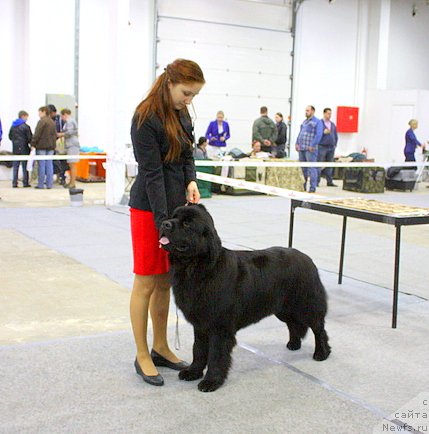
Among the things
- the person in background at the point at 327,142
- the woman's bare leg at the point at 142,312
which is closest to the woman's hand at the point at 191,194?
the woman's bare leg at the point at 142,312

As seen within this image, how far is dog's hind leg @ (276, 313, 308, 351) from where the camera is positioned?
12.4 feet

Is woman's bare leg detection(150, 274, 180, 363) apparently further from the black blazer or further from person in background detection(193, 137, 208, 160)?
person in background detection(193, 137, 208, 160)

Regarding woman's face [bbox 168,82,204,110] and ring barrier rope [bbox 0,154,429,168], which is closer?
woman's face [bbox 168,82,204,110]

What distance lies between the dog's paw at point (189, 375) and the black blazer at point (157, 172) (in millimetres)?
801

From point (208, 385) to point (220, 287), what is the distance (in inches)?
19.3

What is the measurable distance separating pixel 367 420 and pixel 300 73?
16.2m

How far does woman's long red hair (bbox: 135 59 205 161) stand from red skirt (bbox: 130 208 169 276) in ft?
1.05

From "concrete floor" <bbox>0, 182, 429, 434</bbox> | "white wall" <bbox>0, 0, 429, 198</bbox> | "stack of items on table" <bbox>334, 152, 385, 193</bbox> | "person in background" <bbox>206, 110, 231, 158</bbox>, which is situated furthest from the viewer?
"person in background" <bbox>206, 110, 231, 158</bbox>

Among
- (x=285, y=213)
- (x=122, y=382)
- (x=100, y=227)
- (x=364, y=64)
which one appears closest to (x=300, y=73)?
(x=364, y=64)

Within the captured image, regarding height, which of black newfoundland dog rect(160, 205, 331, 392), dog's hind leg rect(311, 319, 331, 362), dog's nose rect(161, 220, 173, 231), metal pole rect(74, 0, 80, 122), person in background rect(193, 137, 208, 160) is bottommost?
dog's hind leg rect(311, 319, 331, 362)

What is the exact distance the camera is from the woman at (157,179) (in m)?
3.15

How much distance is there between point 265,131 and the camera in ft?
48.7

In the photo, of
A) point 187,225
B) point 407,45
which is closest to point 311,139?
point 407,45

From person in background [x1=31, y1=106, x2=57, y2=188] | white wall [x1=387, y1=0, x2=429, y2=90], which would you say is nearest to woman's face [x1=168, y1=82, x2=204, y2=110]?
person in background [x1=31, y1=106, x2=57, y2=188]
